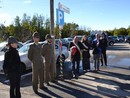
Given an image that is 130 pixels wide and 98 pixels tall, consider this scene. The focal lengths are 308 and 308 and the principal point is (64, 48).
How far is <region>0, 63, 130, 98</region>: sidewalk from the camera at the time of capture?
9.69 meters

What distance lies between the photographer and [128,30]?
116 m

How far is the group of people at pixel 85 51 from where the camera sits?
43.4 ft

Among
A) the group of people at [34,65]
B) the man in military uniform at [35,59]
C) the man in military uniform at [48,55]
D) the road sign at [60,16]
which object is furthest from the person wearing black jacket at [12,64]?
the road sign at [60,16]

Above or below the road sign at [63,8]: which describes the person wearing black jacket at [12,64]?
below

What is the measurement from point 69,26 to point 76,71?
63.1m

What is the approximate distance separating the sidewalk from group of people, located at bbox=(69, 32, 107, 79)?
0.75m

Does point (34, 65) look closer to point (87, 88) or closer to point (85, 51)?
point (87, 88)

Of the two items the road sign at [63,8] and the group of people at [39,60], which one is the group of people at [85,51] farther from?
the road sign at [63,8]

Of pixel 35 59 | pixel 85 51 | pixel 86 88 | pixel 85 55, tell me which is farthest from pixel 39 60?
pixel 85 55

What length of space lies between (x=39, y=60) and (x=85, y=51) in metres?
4.93

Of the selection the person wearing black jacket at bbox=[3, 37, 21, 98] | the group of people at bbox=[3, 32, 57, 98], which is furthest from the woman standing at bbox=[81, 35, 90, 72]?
the person wearing black jacket at bbox=[3, 37, 21, 98]

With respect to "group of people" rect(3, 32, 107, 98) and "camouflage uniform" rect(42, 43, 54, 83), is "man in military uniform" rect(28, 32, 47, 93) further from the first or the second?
"camouflage uniform" rect(42, 43, 54, 83)

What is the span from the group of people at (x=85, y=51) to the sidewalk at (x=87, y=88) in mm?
753

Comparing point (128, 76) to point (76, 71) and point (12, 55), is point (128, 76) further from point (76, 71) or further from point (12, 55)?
point (12, 55)
